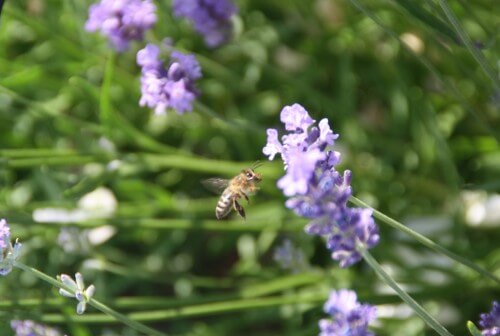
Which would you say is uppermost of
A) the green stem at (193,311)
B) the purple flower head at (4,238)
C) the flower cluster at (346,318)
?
the green stem at (193,311)

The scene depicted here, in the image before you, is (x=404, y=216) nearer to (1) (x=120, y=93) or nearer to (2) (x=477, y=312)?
(2) (x=477, y=312)

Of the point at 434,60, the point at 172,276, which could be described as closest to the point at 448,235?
the point at 434,60

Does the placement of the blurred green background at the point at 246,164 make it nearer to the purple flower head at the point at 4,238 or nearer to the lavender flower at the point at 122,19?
the lavender flower at the point at 122,19

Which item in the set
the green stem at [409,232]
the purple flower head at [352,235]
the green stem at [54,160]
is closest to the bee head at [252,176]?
the green stem at [409,232]

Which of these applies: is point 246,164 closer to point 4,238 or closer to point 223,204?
point 223,204

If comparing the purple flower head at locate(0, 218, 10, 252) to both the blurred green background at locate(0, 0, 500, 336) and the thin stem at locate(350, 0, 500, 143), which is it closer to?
the blurred green background at locate(0, 0, 500, 336)

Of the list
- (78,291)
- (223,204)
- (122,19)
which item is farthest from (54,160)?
(78,291)

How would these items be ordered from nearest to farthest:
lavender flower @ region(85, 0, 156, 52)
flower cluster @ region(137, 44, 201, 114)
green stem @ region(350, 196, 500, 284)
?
green stem @ region(350, 196, 500, 284) < flower cluster @ region(137, 44, 201, 114) < lavender flower @ region(85, 0, 156, 52)

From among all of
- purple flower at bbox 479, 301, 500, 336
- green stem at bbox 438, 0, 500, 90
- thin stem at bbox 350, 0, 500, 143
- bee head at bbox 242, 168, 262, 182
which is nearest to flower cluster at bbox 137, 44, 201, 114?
bee head at bbox 242, 168, 262, 182
